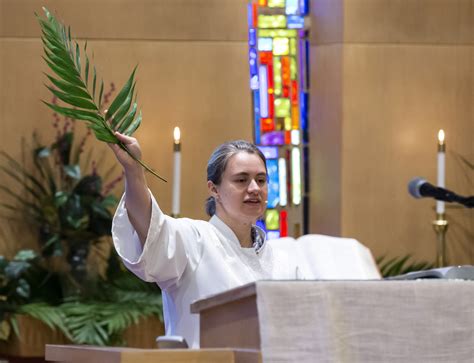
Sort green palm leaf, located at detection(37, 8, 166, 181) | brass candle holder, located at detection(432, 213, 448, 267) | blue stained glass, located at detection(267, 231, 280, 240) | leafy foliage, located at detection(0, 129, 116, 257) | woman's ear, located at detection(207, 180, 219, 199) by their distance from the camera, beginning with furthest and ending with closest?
blue stained glass, located at detection(267, 231, 280, 240)
brass candle holder, located at detection(432, 213, 448, 267)
leafy foliage, located at detection(0, 129, 116, 257)
woman's ear, located at detection(207, 180, 219, 199)
green palm leaf, located at detection(37, 8, 166, 181)

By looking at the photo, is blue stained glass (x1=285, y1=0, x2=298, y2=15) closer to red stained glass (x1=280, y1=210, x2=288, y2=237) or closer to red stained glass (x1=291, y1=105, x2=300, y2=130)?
red stained glass (x1=291, y1=105, x2=300, y2=130)

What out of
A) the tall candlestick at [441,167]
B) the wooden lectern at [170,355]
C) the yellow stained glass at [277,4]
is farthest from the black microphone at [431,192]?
the wooden lectern at [170,355]

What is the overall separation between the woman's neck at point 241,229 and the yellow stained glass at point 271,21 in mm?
3300

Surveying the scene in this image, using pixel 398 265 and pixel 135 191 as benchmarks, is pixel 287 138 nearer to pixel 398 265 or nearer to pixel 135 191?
pixel 398 265

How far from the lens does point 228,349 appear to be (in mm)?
2402

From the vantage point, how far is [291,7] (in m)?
6.80

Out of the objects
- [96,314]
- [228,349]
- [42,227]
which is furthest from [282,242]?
[228,349]

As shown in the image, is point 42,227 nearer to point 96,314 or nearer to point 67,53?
point 96,314

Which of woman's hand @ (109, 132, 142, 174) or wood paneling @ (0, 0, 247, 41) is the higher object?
wood paneling @ (0, 0, 247, 41)

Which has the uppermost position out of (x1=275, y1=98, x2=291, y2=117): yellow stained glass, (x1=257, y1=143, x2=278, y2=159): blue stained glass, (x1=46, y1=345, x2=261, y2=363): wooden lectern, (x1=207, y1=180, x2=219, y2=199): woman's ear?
(x1=275, y1=98, x2=291, y2=117): yellow stained glass

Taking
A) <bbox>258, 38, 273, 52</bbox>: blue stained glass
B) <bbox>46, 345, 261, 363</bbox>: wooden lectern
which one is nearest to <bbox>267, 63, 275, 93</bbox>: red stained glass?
<bbox>258, 38, 273, 52</bbox>: blue stained glass

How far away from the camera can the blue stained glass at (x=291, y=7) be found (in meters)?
6.78

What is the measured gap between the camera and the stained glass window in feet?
21.6

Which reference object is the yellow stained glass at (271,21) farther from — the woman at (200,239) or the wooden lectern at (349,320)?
the wooden lectern at (349,320)
